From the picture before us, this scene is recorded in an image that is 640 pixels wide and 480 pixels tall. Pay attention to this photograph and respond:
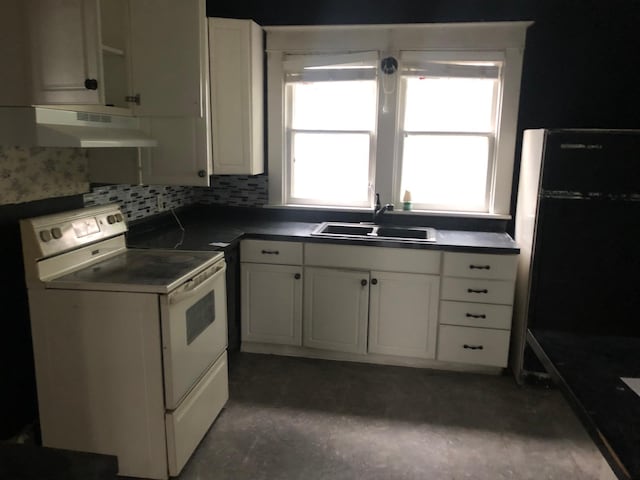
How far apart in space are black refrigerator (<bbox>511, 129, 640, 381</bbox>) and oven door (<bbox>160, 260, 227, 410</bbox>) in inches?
70.1

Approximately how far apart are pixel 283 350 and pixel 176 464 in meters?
1.34

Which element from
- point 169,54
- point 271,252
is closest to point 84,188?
point 169,54

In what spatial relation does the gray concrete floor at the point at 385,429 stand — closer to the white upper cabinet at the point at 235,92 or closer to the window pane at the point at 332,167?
the window pane at the point at 332,167

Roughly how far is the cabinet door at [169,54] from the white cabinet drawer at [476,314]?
6.13 feet

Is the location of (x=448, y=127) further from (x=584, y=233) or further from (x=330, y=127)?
(x=584, y=233)

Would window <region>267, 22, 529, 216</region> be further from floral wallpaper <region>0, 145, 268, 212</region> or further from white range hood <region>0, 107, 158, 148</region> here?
white range hood <region>0, 107, 158, 148</region>

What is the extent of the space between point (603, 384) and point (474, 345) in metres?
1.84

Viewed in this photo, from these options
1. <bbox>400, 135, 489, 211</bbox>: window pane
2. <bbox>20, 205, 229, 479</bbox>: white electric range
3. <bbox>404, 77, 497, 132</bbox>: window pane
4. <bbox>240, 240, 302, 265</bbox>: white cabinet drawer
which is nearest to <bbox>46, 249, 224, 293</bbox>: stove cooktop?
<bbox>20, 205, 229, 479</bbox>: white electric range

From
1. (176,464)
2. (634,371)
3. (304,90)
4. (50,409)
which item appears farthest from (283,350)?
(634,371)

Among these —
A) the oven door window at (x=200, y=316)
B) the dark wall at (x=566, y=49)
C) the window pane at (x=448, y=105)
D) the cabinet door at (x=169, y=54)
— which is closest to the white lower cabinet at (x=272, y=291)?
the oven door window at (x=200, y=316)

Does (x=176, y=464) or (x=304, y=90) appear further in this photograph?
(x=304, y=90)

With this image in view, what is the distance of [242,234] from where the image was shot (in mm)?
3213

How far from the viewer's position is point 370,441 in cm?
248

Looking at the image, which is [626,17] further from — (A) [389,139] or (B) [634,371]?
(B) [634,371]
